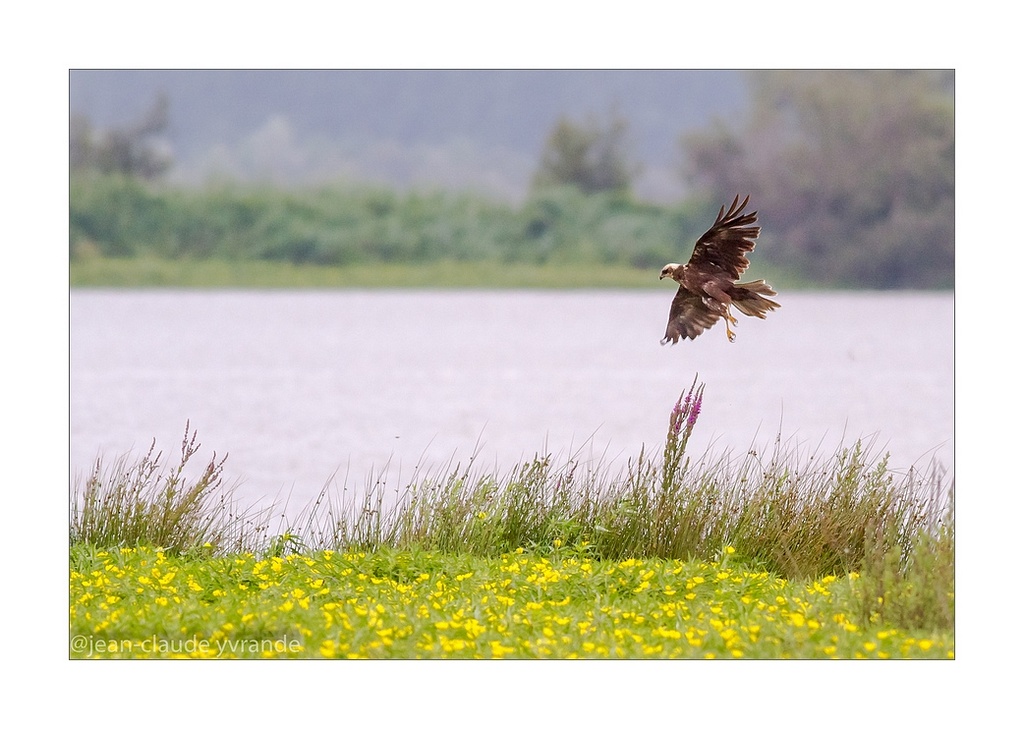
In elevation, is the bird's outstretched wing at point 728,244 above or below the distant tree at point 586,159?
below

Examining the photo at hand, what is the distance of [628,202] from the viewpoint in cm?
2580

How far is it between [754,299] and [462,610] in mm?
1973

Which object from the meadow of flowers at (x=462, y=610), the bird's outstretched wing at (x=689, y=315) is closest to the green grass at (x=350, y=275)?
the bird's outstretched wing at (x=689, y=315)

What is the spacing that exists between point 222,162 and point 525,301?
7.96 meters

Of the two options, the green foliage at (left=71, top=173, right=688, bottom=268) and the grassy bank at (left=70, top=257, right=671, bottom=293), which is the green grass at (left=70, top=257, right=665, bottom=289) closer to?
the grassy bank at (left=70, top=257, right=671, bottom=293)

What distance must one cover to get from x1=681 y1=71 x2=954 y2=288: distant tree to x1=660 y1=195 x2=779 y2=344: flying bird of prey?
18.5 m

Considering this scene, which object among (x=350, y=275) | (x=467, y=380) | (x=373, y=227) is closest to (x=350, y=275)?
(x=350, y=275)

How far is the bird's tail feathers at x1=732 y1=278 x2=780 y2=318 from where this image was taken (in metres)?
5.15

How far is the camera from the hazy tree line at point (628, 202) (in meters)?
23.4

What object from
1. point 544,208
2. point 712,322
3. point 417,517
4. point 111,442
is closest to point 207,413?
point 111,442

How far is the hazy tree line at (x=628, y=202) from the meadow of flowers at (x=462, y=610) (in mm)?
19378

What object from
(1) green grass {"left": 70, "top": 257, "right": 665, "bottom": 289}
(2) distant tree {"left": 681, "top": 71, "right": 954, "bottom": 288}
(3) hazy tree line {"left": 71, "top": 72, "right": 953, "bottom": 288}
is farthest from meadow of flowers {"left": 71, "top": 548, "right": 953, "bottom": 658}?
(1) green grass {"left": 70, "top": 257, "right": 665, "bottom": 289}

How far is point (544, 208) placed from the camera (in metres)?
26.1

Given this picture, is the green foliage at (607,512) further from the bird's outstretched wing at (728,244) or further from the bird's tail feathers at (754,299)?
the bird's outstretched wing at (728,244)
